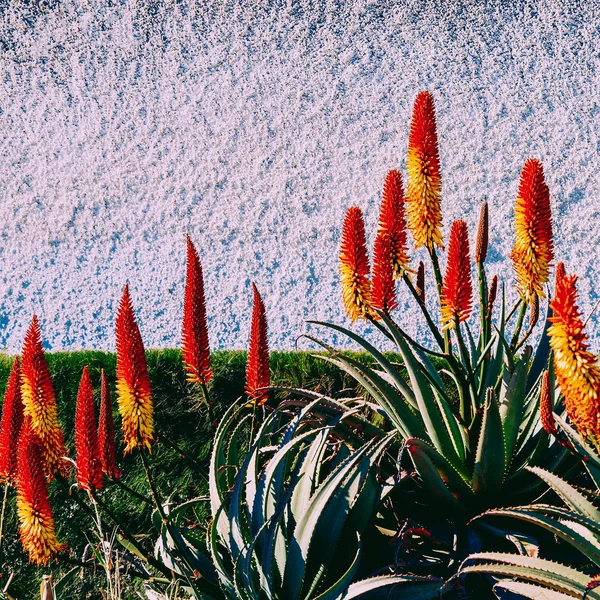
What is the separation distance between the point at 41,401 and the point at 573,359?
1.54 m

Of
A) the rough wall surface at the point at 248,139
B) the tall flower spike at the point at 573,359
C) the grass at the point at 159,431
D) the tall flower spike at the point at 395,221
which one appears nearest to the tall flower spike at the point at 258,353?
the tall flower spike at the point at 395,221

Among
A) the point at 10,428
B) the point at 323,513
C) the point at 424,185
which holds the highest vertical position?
the point at 424,185

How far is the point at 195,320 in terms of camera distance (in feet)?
7.37

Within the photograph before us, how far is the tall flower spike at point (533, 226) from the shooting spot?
231 cm

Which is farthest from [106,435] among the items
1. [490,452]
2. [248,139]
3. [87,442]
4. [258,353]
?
[248,139]

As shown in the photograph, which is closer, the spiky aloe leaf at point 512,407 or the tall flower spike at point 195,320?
the tall flower spike at point 195,320

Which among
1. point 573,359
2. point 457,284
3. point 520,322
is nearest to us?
point 573,359

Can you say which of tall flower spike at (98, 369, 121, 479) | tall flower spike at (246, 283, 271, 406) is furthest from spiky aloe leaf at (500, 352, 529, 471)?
tall flower spike at (98, 369, 121, 479)

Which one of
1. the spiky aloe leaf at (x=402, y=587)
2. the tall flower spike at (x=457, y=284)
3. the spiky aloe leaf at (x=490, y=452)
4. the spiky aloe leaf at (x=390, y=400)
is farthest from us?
the spiky aloe leaf at (x=390, y=400)

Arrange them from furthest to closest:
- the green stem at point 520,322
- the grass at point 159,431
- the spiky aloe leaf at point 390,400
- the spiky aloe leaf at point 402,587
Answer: the grass at point 159,431 → the spiky aloe leaf at point 390,400 → the green stem at point 520,322 → the spiky aloe leaf at point 402,587

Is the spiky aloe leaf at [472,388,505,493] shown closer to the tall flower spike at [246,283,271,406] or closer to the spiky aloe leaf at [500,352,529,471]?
the spiky aloe leaf at [500,352,529,471]

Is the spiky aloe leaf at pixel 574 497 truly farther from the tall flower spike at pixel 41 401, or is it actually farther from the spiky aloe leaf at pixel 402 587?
the tall flower spike at pixel 41 401

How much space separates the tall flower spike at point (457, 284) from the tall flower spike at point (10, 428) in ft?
4.06

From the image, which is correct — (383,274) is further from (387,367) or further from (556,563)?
(556,563)
